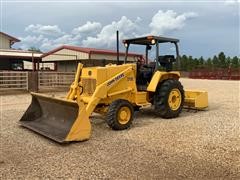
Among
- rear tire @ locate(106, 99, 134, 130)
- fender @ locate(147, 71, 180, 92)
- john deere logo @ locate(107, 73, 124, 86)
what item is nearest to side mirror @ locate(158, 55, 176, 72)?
fender @ locate(147, 71, 180, 92)

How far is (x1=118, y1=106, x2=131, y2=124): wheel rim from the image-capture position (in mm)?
8250

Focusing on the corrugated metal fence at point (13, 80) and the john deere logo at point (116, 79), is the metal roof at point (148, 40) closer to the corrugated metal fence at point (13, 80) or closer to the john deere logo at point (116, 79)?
the john deere logo at point (116, 79)

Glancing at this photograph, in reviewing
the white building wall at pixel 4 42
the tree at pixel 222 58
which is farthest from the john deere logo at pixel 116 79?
the tree at pixel 222 58

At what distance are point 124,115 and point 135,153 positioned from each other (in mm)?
2111

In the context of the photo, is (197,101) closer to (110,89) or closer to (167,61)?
(167,61)

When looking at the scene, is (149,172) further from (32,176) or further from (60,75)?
(60,75)

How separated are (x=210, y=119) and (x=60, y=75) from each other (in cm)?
1277

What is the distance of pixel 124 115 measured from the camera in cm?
836

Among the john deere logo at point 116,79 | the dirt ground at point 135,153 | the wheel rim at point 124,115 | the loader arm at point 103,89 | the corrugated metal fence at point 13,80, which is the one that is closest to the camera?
the dirt ground at point 135,153

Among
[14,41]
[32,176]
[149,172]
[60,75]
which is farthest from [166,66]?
[14,41]

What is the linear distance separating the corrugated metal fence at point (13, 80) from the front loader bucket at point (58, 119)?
997 centimetres

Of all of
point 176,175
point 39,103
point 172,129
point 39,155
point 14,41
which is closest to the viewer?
point 176,175

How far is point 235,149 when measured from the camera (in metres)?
6.52

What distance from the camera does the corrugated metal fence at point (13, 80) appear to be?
1852cm
